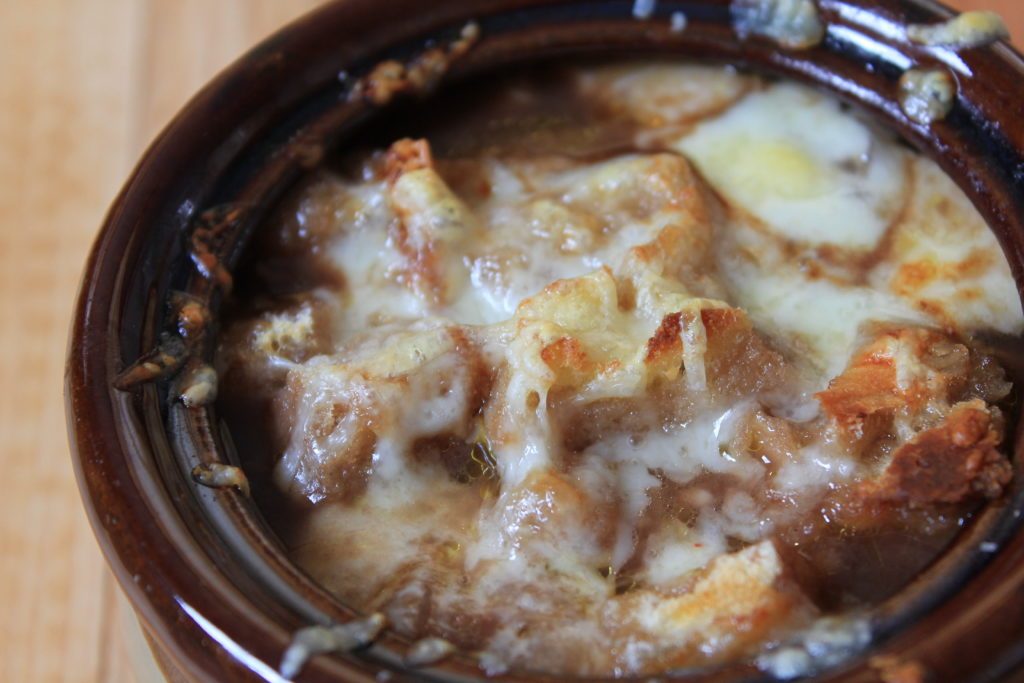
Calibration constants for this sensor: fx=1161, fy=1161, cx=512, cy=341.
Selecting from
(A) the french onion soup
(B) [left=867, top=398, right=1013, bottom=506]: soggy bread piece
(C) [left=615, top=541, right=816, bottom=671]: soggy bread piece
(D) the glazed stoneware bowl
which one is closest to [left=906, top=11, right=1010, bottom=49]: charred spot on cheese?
(D) the glazed stoneware bowl

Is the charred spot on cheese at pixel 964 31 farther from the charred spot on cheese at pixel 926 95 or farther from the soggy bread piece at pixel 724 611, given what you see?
the soggy bread piece at pixel 724 611

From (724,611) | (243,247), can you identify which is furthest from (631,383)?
(243,247)

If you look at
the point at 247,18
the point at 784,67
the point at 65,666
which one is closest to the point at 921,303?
the point at 784,67

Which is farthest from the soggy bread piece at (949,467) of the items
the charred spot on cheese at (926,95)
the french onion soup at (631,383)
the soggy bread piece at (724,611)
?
the charred spot on cheese at (926,95)

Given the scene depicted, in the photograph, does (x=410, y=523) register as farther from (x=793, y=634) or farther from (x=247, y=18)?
(x=247, y=18)

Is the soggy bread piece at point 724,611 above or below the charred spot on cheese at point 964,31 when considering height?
below

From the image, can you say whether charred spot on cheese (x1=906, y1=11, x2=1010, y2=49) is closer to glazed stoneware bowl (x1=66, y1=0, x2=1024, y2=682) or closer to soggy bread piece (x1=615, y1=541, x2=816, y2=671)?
glazed stoneware bowl (x1=66, y1=0, x2=1024, y2=682)

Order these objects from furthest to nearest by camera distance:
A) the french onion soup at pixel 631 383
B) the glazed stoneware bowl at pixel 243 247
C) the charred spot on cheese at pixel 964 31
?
the charred spot on cheese at pixel 964 31 → the french onion soup at pixel 631 383 → the glazed stoneware bowl at pixel 243 247
